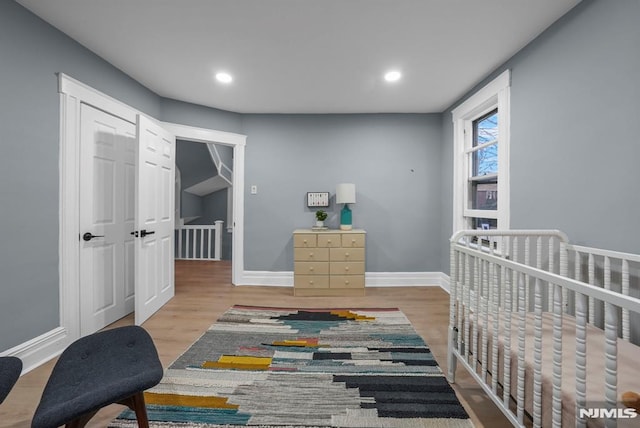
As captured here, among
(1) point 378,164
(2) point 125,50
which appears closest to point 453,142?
(1) point 378,164

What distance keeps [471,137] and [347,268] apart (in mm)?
2044

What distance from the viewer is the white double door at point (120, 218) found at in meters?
2.35

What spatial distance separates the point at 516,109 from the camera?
7.75 ft

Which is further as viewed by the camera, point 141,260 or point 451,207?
point 451,207

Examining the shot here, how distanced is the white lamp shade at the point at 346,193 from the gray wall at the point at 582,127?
1724 mm

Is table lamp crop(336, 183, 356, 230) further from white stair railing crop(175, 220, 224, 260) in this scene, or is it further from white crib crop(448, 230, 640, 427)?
white stair railing crop(175, 220, 224, 260)

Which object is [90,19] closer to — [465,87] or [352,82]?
[352,82]

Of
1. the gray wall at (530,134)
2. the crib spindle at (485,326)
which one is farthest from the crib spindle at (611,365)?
the gray wall at (530,134)

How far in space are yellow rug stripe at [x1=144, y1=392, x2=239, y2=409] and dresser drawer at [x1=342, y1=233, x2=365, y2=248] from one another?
2.18 m

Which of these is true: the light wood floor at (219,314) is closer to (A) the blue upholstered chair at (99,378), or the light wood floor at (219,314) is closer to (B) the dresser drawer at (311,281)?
(B) the dresser drawer at (311,281)

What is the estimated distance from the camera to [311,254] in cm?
351

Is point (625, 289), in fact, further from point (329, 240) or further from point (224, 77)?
point (224, 77)

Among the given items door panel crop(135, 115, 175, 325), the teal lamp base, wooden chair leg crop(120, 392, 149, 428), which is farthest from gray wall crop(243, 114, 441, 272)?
wooden chair leg crop(120, 392, 149, 428)

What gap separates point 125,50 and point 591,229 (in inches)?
136
